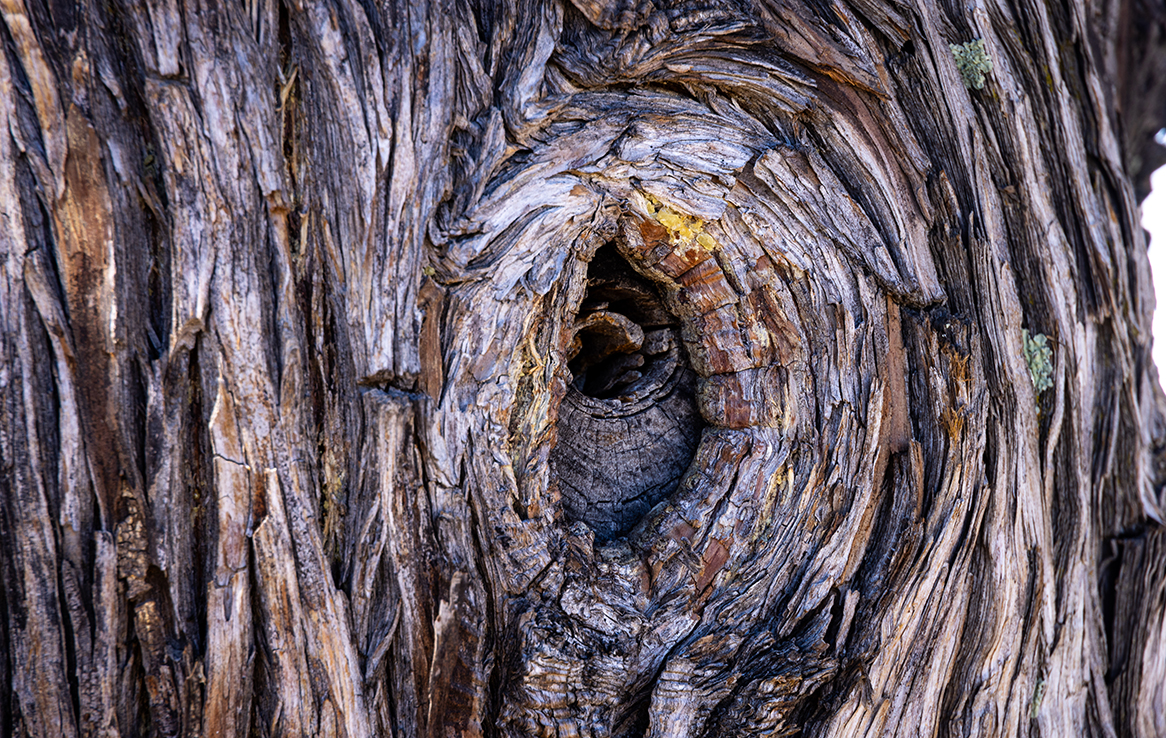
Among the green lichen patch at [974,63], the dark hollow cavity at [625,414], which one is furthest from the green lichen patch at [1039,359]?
the dark hollow cavity at [625,414]

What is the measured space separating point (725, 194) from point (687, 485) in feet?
2.36

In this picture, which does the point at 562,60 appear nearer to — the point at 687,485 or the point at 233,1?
the point at 233,1

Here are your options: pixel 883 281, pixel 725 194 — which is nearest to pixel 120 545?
pixel 725 194

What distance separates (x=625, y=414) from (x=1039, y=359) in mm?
1185

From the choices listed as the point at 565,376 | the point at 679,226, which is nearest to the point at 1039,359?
the point at 679,226

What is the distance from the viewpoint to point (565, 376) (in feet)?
5.54

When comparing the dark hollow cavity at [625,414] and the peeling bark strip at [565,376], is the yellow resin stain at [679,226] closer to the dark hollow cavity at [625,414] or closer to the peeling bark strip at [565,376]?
the peeling bark strip at [565,376]

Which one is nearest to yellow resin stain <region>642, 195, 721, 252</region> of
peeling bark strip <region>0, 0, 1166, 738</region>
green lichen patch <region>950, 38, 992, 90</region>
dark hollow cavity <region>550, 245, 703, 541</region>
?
peeling bark strip <region>0, 0, 1166, 738</region>

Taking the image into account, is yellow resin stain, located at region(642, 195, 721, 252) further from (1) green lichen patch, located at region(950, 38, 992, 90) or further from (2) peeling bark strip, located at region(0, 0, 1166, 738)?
(1) green lichen patch, located at region(950, 38, 992, 90)

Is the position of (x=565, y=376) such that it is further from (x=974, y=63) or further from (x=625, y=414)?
(x=974, y=63)

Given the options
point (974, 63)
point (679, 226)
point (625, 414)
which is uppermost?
point (974, 63)

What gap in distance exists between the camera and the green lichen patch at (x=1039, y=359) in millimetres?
2025

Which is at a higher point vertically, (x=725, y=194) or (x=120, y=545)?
(x=725, y=194)

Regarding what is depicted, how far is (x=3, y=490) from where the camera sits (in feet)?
4.31
